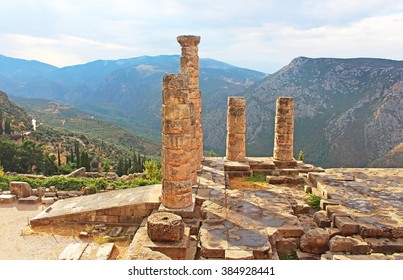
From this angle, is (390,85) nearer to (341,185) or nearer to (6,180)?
(341,185)

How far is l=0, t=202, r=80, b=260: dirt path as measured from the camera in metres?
9.66

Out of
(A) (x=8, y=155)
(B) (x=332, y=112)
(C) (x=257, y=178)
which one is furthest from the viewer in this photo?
(B) (x=332, y=112)

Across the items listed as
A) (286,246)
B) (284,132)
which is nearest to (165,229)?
(286,246)

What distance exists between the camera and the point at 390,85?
6291cm

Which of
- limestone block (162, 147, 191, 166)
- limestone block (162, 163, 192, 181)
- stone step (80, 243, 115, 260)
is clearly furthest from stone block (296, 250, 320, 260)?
stone step (80, 243, 115, 260)

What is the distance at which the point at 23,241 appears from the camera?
10578 millimetres

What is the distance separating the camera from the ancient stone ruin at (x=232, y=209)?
822 centimetres

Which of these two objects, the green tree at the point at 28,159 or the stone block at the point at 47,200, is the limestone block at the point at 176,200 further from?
the green tree at the point at 28,159

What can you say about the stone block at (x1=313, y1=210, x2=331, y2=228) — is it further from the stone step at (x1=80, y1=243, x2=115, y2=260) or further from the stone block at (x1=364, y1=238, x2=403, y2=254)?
the stone step at (x1=80, y1=243, x2=115, y2=260)

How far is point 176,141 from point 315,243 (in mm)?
4532

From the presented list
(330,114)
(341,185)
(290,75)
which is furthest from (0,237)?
(290,75)

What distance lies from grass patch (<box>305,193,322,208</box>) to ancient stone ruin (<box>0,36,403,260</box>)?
3cm

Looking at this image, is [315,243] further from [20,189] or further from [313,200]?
[20,189]

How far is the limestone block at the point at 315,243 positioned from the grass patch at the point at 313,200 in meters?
3.02
